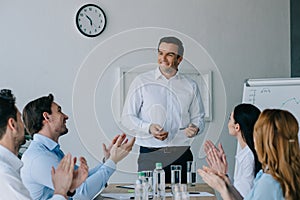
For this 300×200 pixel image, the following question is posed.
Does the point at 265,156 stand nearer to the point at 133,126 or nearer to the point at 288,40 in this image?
the point at 133,126

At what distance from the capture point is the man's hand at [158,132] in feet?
10.9

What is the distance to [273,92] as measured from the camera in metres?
4.33

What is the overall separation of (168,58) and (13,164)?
173 cm

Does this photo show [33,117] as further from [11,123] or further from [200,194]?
[200,194]

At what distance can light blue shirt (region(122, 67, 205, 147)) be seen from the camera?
3.49 meters

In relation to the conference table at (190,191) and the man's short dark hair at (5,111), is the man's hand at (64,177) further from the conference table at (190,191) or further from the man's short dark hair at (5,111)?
the conference table at (190,191)

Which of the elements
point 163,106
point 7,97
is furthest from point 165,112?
point 7,97

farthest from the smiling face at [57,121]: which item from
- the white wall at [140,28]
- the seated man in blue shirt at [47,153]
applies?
the white wall at [140,28]

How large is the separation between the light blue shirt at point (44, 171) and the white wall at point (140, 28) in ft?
5.82

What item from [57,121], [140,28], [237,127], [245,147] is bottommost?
[245,147]

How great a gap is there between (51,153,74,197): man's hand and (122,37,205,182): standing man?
1.26m

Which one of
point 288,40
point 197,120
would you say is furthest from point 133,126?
point 288,40

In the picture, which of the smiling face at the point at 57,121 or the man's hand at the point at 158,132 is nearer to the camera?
the smiling face at the point at 57,121

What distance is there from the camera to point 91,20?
4781 mm
